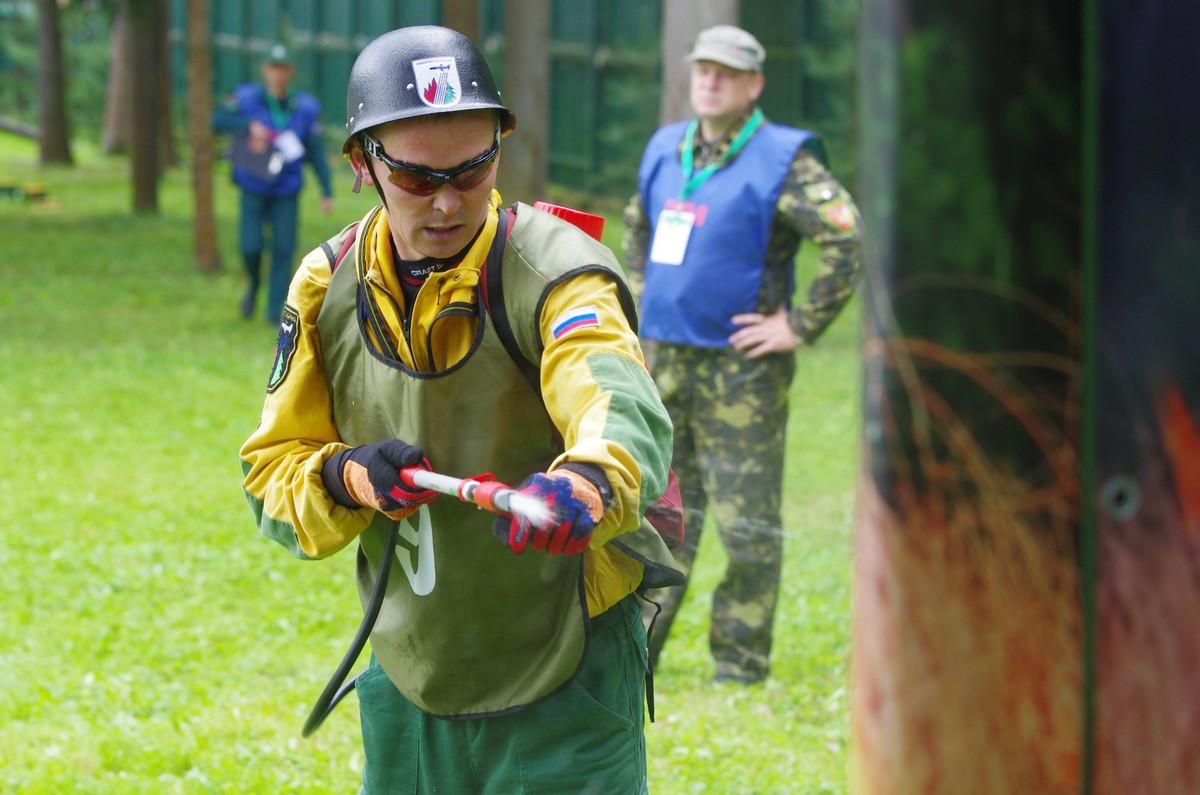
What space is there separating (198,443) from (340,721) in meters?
4.74

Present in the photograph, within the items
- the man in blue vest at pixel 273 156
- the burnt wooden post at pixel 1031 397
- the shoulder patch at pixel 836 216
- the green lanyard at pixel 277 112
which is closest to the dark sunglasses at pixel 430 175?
the burnt wooden post at pixel 1031 397

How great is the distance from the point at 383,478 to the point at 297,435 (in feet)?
1.46

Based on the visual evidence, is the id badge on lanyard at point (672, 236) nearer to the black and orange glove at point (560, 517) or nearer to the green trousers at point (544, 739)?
the green trousers at point (544, 739)

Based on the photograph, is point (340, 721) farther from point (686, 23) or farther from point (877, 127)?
point (686, 23)

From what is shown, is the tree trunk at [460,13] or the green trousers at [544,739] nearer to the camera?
the green trousers at [544,739]

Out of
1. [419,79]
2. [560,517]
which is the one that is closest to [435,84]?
[419,79]

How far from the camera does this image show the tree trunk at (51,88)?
27.0 metres

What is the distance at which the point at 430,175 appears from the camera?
8.79ft

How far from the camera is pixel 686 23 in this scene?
10008 mm

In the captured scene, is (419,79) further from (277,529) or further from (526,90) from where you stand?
(526,90)

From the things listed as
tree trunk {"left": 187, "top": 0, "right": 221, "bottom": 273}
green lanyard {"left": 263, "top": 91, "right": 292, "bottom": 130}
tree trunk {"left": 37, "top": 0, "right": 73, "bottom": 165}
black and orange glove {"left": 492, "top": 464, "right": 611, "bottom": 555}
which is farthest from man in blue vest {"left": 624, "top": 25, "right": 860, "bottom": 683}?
tree trunk {"left": 37, "top": 0, "right": 73, "bottom": 165}

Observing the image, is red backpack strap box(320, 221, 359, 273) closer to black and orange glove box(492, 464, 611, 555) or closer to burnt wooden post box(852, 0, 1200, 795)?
black and orange glove box(492, 464, 611, 555)

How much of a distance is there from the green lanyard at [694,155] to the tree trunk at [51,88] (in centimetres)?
2372

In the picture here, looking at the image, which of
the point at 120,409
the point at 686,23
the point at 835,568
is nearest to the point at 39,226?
the point at 120,409
